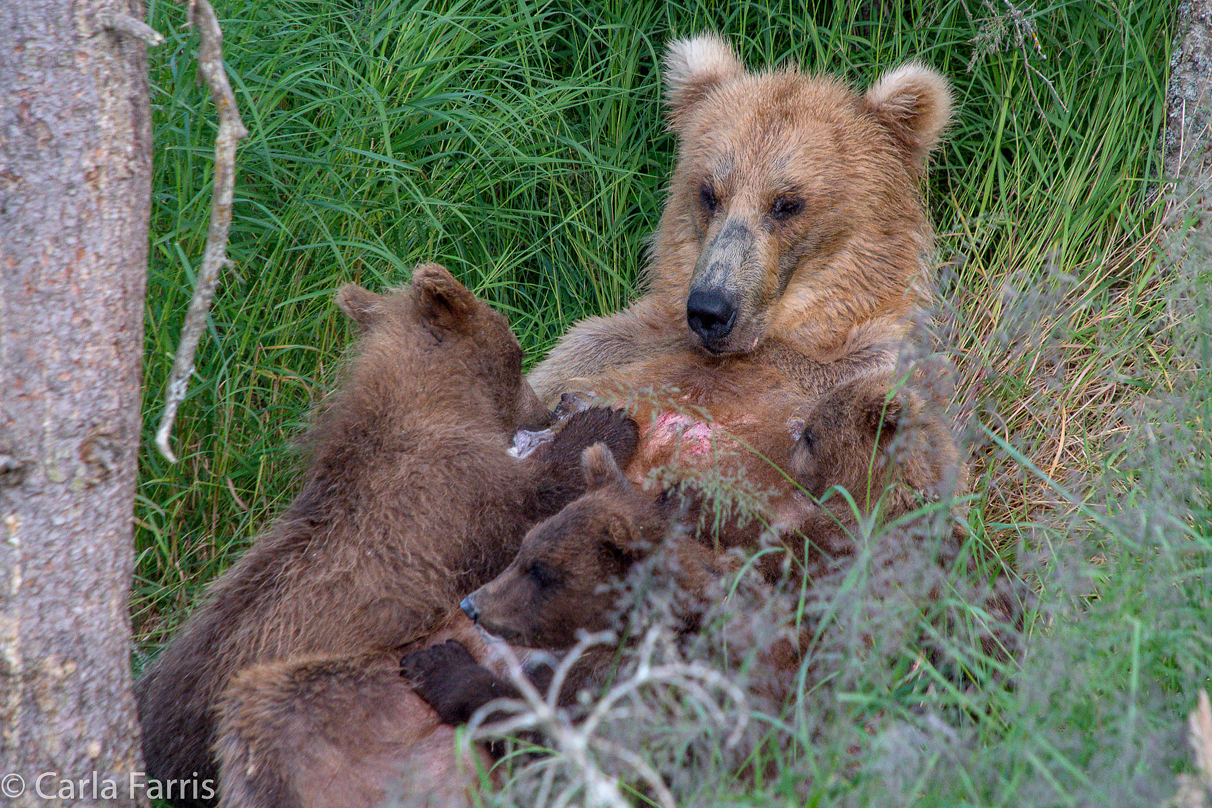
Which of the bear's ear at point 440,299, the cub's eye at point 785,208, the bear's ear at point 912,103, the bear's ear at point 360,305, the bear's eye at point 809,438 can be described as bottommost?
the bear's eye at point 809,438

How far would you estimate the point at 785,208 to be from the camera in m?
3.95

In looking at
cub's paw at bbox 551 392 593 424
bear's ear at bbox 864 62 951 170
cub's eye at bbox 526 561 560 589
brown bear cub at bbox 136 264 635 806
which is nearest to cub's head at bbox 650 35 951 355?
bear's ear at bbox 864 62 951 170

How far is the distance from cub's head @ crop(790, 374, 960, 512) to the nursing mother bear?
1.48 ft

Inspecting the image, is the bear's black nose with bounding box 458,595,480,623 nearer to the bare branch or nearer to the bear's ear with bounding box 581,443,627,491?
the bear's ear with bounding box 581,443,627,491

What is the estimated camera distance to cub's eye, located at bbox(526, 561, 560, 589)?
2791 millimetres

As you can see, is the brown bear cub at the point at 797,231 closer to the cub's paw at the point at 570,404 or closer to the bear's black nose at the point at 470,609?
the cub's paw at the point at 570,404

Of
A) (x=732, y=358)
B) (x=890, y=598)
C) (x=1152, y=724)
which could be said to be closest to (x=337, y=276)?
(x=732, y=358)

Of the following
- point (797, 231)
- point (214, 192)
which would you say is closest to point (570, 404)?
point (797, 231)

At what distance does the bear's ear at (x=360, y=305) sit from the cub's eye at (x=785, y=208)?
148 centimetres

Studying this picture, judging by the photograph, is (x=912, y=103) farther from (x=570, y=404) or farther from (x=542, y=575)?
(x=542, y=575)

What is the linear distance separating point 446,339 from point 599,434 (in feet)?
1.98

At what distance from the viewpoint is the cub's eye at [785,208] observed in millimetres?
3934

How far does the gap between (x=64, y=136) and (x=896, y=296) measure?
281cm

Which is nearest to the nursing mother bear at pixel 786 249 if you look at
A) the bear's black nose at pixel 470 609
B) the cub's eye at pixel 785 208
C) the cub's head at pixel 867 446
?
the cub's eye at pixel 785 208
